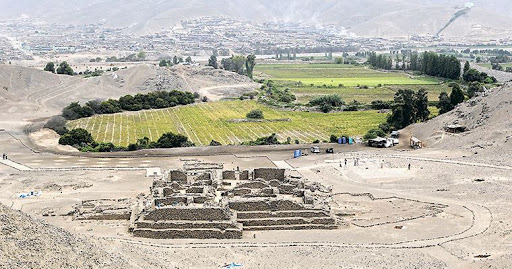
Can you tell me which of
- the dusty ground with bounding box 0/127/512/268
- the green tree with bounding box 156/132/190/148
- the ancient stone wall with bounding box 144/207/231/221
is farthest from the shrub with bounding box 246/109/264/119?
the ancient stone wall with bounding box 144/207/231/221

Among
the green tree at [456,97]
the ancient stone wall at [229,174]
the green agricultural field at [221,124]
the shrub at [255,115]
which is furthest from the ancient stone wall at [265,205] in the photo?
the shrub at [255,115]

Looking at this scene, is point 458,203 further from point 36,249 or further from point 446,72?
point 446,72

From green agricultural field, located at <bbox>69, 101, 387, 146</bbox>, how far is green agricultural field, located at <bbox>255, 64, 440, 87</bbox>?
40777 mm

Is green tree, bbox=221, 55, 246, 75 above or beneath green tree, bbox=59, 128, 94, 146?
beneath

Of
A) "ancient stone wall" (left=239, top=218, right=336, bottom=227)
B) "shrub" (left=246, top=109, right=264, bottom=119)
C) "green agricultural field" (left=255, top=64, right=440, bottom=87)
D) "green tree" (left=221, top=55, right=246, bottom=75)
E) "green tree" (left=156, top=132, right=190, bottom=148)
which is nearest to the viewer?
"ancient stone wall" (left=239, top=218, right=336, bottom=227)

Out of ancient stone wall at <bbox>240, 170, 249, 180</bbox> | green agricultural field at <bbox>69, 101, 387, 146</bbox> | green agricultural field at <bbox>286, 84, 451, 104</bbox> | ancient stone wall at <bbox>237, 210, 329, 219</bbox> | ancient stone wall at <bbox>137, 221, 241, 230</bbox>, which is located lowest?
green agricultural field at <bbox>286, 84, 451, 104</bbox>

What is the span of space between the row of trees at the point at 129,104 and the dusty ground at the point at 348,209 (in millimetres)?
23983

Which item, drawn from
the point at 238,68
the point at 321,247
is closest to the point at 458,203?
the point at 321,247

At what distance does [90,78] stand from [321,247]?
3840 inches

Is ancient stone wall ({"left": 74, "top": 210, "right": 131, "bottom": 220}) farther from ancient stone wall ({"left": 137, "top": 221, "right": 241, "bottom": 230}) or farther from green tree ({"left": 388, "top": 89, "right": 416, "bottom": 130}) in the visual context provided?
green tree ({"left": 388, "top": 89, "right": 416, "bottom": 130})

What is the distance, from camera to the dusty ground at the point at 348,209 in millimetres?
34719

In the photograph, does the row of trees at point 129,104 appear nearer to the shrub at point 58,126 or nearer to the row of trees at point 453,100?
the shrub at point 58,126

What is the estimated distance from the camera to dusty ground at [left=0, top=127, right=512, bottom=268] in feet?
114

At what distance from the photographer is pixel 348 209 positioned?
149ft
